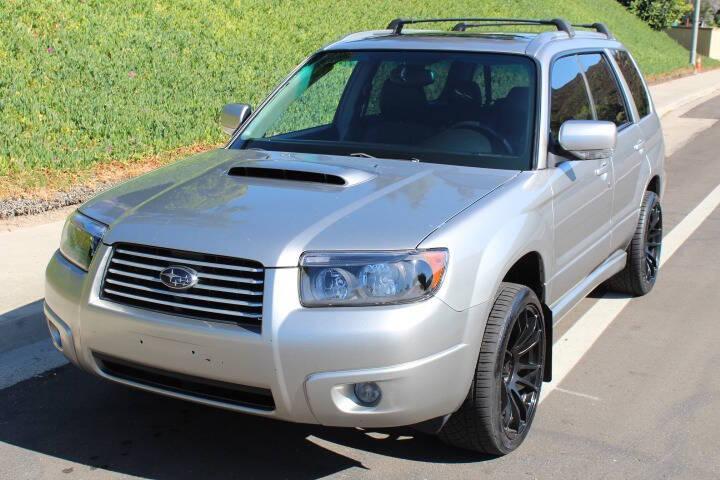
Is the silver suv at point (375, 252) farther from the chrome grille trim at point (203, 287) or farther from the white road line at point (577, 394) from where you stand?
the white road line at point (577, 394)

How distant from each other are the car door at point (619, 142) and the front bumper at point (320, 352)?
225cm

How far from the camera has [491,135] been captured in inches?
182

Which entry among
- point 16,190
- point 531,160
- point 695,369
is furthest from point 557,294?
point 16,190

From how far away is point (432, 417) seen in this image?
3.49 metres

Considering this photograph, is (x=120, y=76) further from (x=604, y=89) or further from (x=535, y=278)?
(x=535, y=278)

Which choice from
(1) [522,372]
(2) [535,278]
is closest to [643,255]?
(2) [535,278]

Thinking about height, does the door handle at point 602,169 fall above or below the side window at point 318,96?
below

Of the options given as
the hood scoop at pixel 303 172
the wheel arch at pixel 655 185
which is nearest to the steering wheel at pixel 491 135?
the hood scoop at pixel 303 172

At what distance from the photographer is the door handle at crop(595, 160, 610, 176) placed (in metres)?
5.00

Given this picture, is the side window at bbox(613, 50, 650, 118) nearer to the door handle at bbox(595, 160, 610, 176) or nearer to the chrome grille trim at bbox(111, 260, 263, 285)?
the door handle at bbox(595, 160, 610, 176)

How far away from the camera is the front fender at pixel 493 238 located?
3.45 metres

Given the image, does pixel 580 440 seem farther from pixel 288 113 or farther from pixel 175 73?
pixel 175 73

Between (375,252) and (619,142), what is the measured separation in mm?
2687

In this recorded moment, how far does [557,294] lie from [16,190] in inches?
224
